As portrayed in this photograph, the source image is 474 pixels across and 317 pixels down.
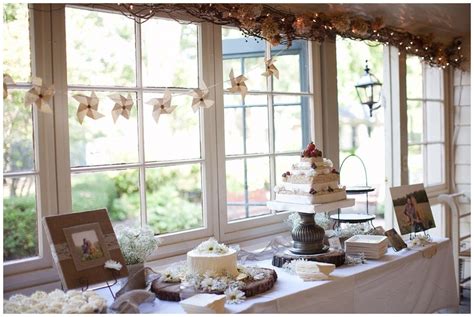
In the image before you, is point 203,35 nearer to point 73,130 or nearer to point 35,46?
point 35,46

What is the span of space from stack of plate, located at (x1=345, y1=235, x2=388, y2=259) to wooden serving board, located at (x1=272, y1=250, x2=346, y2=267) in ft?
0.49

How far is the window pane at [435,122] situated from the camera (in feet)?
14.7

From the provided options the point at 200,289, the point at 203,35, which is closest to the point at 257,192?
the point at 203,35

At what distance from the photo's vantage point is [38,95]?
201 centimetres

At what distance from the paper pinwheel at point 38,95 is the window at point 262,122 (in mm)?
1175

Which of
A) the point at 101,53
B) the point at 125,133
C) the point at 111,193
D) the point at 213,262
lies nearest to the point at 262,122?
the point at 213,262

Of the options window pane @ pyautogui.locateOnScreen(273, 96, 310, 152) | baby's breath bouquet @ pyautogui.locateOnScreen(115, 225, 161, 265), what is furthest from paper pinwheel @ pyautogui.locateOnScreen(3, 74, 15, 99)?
window pane @ pyautogui.locateOnScreen(273, 96, 310, 152)

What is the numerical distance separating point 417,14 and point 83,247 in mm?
2946

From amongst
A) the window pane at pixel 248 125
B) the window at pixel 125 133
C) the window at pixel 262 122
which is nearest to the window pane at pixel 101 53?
the window at pixel 125 133

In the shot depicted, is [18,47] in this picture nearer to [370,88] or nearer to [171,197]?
[370,88]

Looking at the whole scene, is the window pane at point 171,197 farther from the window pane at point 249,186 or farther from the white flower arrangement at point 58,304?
the white flower arrangement at point 58,304

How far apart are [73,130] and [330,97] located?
4530 millimetres

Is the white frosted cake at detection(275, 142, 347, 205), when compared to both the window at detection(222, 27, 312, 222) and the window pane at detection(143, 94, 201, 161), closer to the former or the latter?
the window at detection(222, 27, 312, 222)

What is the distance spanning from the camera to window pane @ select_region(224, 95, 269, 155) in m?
3.18
